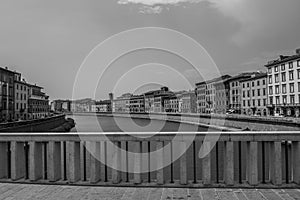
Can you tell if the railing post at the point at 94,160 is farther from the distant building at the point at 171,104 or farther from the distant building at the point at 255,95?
the distant building at the point at 171,104

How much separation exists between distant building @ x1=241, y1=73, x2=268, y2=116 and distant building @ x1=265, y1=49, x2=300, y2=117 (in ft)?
14.4

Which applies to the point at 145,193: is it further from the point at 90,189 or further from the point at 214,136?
the point at 214,136

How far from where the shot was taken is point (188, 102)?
12319cm

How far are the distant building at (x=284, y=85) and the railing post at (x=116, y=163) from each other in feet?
200

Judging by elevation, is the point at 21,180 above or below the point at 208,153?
below

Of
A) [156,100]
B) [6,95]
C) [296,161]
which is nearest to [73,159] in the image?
[296,161]

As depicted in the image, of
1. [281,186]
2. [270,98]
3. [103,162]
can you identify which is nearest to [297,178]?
[281,186]

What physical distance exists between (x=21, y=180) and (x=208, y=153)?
4.01 m

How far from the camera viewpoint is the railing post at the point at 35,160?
6086 mm

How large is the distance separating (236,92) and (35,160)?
9030 cm

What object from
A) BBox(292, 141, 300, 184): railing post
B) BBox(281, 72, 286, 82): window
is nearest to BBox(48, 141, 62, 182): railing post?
BBox(292, 141, 300, 184): railing post

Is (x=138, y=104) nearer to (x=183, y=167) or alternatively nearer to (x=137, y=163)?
(x=137, y=163)

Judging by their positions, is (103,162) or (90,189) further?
(103,162)

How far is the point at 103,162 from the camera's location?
6234 mm
